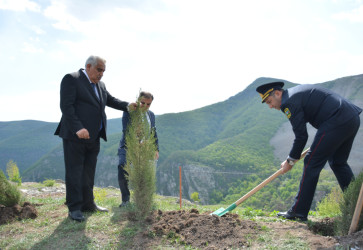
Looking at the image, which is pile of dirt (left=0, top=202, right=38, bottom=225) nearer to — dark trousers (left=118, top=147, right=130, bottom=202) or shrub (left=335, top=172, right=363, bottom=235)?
dark trousers (left=118, top=147, right=130, bottom=202)

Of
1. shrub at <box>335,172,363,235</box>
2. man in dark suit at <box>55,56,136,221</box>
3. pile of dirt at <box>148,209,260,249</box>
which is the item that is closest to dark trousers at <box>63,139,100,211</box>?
man in dark suit at <box>55,56,136,221</box>

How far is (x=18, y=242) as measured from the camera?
3980 millimetres

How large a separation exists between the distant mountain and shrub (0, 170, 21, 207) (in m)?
53.2

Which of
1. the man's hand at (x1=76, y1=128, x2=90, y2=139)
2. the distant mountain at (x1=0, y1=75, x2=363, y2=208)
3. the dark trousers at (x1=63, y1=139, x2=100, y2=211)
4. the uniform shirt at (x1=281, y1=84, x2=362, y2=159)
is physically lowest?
the distant mountain at (x1=0, y1=75, x2=363, y2=208)

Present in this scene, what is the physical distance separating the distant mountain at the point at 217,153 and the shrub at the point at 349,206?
53.1 meters

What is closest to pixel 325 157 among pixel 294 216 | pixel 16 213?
pixel 294 216

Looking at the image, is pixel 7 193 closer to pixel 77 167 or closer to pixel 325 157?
pixel 77 167

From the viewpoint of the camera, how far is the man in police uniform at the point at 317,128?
14.0ft

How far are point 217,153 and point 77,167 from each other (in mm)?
100468

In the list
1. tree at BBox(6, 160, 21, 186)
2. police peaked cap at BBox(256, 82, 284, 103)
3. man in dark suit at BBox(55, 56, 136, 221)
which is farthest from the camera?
tree at BBox(6, 160, 21, 186)

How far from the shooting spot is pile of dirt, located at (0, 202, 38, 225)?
196 inches

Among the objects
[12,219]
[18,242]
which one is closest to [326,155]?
[18,242]

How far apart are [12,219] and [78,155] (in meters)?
1.76

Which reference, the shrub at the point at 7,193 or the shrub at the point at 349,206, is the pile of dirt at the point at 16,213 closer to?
the shrub at the point at 7,193
